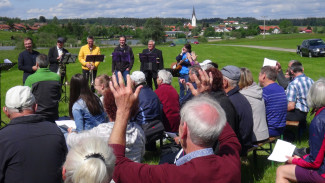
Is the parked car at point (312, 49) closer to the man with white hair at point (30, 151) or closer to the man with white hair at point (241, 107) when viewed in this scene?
the man with white hair at point (241, 107)

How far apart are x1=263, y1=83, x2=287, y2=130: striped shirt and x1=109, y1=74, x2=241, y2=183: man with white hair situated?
3516 millimetres

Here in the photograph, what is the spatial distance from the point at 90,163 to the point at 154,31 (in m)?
97.6

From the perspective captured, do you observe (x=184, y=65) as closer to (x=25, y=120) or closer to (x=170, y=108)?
(x=170, y=108)

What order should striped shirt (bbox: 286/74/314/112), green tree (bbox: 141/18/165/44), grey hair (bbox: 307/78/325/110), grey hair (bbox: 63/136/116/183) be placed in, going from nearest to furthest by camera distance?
1. grey hair (bbox: 63/136/116/183)
2. grey hair (bbox: 307/78/325/110)
3. striped shirt (bbox: 286/74/314/112)
4. green tree (bbox: 141/18/165/44)

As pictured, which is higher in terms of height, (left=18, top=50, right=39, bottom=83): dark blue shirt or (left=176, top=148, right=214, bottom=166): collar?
(left=18, top=50, right=39, bottom=83): dark blue shirt

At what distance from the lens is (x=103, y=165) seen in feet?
6.61

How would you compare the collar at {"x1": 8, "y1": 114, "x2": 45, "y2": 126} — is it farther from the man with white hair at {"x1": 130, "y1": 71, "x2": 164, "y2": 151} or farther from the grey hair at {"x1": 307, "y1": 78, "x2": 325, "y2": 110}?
the grey hair at {"x1": 307, "y1": 78, "x2": 325, "y2": 110}

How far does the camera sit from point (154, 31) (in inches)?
3856

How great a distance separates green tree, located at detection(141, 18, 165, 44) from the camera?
320 ft

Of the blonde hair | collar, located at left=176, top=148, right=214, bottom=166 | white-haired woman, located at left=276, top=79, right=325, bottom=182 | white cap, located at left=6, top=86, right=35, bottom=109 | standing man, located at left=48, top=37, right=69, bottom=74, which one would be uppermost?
standing man, located at left=48, top=37, right=69, bottom=74

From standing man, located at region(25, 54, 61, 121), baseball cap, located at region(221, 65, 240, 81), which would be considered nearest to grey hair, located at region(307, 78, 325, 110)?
baseball cap, located at region(221, 65, 240, 81)

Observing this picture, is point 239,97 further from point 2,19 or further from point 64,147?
point 2,19

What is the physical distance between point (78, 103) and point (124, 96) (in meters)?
3.21

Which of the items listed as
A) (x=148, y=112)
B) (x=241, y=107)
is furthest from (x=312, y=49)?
(x=241, y=107)
